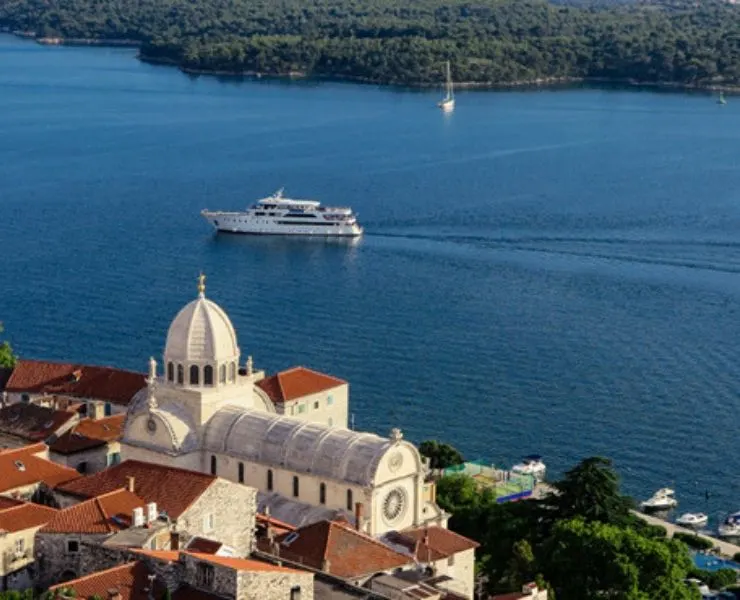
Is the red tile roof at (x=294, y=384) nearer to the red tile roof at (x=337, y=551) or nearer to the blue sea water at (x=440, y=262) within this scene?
the blue sea water at (x=440, y=262)

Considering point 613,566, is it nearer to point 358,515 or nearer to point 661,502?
point 358,515

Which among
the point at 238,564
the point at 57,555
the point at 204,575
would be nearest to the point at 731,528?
the point at 57,555

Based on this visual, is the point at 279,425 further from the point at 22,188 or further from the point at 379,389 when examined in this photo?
the point at 22,188

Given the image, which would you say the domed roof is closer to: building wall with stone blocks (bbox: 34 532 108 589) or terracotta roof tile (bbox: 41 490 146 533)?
terracotta roof tile (bbox: 41 490 146 533)

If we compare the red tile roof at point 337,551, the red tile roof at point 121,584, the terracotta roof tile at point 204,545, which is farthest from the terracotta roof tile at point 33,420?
the red tile roof at point 121,584

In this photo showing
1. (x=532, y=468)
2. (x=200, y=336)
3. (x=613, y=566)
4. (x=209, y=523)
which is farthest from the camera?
(x=532, y=468)

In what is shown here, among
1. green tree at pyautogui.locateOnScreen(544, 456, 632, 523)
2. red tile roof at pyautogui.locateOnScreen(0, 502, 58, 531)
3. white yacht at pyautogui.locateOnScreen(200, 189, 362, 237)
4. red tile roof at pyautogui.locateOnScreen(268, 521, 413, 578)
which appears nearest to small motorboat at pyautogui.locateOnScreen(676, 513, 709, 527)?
green tree at pyautogui.locateOnScreen(544, 456, 632, 523)

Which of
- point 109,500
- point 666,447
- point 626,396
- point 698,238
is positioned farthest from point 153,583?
point 698,238
